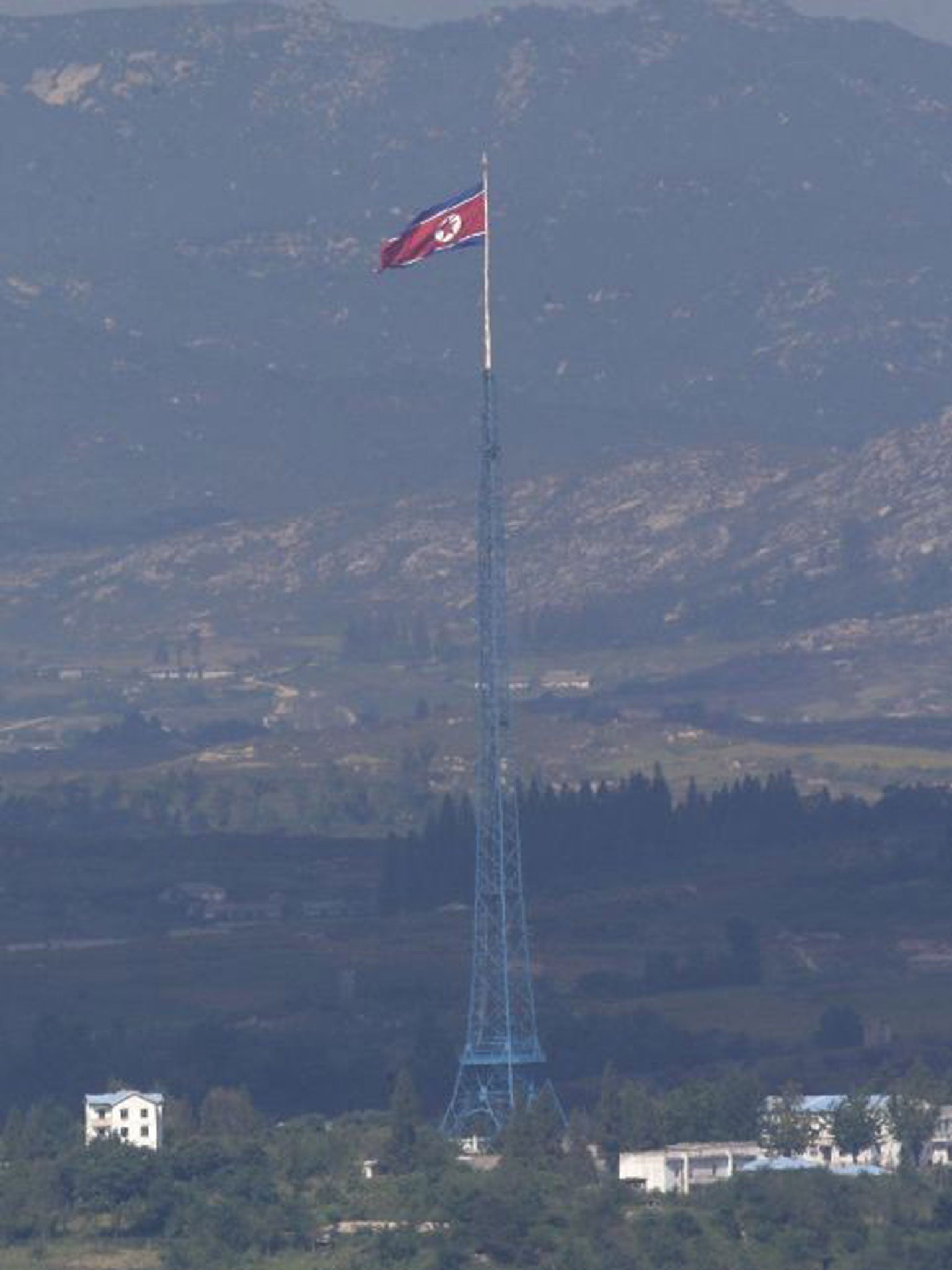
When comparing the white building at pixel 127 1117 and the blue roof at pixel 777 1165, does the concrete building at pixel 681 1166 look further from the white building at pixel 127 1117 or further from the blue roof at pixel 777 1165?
the white building at pixel 127 1117

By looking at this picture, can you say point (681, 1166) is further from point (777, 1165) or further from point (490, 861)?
point (490, 861)

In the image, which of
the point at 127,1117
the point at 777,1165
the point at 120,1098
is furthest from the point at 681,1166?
the point at 120,1098

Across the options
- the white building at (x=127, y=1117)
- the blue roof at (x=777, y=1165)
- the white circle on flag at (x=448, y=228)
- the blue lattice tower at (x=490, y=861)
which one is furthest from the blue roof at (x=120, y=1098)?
the white circle on flag at (x=448, y=228)

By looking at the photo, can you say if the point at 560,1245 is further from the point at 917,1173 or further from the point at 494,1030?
the point at 494,1030

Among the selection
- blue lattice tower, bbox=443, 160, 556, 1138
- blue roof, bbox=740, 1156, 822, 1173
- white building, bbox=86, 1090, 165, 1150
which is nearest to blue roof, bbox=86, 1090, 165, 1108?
white building, bbox=86, 1090, 165, 1150

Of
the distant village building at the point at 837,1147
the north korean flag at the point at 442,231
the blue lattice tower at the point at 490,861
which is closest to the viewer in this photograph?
the distant village building at the point at 837,1147

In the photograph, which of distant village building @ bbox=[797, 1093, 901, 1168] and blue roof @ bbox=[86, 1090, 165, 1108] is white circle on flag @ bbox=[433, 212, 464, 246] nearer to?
blue roof @ bbox=[86, 1090, 165, 1108]
